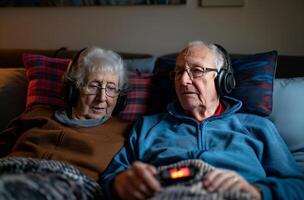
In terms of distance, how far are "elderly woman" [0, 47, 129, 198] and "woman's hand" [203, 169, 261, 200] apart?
17.4 inches

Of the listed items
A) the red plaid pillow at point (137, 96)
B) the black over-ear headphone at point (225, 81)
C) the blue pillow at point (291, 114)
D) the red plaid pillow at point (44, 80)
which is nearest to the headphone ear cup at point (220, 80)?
the black over-ear headphone at point (225, 81)

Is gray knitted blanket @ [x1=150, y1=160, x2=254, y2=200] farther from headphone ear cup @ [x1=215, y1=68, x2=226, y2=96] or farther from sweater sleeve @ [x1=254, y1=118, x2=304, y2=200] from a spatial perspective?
headphone ear cup @ [x1=215, y1=68, x2=226, y2=96]

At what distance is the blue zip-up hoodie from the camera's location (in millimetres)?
1056

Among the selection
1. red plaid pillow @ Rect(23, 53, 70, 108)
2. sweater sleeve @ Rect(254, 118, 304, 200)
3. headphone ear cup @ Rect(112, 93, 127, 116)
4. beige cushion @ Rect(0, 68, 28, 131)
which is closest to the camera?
sweater sleeve @ Rect(254, 118, 304, 200)

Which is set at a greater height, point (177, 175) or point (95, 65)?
point (95, 65)

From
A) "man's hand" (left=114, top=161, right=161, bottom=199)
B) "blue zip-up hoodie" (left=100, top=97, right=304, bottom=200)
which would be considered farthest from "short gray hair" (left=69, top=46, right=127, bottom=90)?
"man's hand" (left=114, top=161, right=161, bottom=199)

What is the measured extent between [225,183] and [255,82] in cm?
58

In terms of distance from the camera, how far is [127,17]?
201cm

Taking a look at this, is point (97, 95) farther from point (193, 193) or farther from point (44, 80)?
point (193, 193)

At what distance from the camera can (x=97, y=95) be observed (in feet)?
4.46

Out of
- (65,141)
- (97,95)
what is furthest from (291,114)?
(65,141)

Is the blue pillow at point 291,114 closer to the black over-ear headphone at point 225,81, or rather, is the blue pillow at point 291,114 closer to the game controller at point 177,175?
the black over-ear headphone at point 225,81

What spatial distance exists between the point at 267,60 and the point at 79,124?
2.61 feet

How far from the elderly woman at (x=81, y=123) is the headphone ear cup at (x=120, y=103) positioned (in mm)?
14
